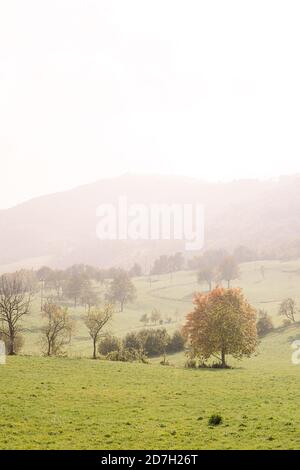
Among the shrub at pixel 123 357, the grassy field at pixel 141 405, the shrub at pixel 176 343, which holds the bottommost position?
the shrub at pixel 176 343

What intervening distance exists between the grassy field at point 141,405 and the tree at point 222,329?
5.89 meters

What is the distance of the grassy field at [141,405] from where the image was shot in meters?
27.5

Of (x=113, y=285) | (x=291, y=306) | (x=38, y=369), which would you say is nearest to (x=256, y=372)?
(x=38, y=369)

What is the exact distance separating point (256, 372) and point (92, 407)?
29396 millimetres

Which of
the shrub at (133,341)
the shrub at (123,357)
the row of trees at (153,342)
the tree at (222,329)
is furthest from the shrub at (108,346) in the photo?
the tree at (222,329)

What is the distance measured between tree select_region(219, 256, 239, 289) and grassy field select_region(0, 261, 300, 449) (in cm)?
11803

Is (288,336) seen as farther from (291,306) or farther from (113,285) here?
(113,285)

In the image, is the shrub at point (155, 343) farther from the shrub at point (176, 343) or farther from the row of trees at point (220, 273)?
the row of trees at point (220, 273)

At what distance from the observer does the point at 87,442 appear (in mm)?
27297

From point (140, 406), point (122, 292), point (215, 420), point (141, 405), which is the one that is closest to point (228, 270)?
point (122, 292)

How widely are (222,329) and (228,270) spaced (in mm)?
126740

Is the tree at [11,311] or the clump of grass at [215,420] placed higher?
the tree at [11,311]

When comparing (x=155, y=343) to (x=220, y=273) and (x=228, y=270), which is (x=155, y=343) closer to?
(x=220, y=273)

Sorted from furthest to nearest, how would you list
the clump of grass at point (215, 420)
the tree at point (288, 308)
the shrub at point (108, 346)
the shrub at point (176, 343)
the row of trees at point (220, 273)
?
the row of trees at point (220, 273) → the tree at point (288, 308) → the shrub at point (176, 343) → the shrub at point (108, 346) → the clump of grass at point (215, 420)
